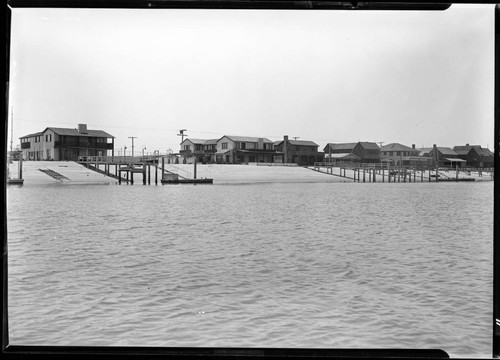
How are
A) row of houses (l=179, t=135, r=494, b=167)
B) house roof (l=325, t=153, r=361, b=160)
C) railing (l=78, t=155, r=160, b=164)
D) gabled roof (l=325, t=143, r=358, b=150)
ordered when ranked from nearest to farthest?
→ row of houses (l=179, t=135, r=494, b=167), gabled roof (l=325, t=143, r=358, b=150), house roof (l=325, t=153, r=361, b=160), railing (l=78, t=155, r=160, b=164)

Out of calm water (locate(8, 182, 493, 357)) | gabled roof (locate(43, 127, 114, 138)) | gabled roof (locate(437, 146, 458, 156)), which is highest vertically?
gabled roof (locate(43, 127, 114, 138))

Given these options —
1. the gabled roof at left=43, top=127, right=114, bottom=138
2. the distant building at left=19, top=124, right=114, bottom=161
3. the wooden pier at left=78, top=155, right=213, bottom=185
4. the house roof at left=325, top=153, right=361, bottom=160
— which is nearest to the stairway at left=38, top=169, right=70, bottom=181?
the distant building at left=19, top=124, right=114, bottom=161

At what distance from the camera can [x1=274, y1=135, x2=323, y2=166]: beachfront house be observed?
14.2 m

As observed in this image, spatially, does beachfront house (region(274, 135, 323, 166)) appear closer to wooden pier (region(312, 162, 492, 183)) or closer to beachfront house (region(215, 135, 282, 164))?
beachfront house (region(215, 135, 282, 164))

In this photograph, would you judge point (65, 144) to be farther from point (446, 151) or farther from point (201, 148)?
point (446, 151)

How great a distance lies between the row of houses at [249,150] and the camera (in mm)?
15656

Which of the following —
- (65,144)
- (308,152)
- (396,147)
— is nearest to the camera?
(308,152)

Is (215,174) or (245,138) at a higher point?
(245,138)

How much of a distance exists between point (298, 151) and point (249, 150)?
5.07 feet

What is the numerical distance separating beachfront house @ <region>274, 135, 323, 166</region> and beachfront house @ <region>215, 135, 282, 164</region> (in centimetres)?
31

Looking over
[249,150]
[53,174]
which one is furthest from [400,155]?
[53,174]

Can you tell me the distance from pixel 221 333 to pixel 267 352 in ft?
11.4

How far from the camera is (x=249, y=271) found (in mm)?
8758

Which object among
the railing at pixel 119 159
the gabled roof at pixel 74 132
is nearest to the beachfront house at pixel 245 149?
the railing at pixel 119 159
